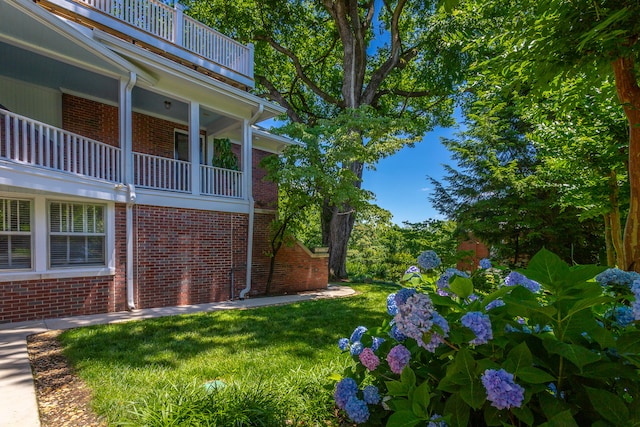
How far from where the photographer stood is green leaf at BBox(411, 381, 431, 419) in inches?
48.6

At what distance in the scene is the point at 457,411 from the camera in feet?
4.04

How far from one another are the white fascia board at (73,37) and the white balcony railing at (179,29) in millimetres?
1349

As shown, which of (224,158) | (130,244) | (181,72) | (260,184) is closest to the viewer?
(130,244)

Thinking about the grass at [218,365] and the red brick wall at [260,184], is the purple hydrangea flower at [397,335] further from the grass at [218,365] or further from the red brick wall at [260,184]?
the red brick wall at [260,184]

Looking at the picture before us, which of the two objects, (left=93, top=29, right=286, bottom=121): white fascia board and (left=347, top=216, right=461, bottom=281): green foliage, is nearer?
(left=93, top=29, right=286, bottom=121): white fascia board

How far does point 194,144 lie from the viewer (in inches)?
302

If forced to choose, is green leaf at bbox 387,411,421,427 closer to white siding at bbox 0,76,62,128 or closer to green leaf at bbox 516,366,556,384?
green leaf at bbox 516,366,556,384

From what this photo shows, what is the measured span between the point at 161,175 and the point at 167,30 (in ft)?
11.0

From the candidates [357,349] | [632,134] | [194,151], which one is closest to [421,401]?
[357,349]

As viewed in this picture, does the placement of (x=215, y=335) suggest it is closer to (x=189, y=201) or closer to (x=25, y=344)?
(x=25, y=344)

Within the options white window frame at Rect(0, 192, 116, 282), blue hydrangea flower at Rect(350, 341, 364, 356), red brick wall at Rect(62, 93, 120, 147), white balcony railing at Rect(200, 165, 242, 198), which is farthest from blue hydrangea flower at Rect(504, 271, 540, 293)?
red brick wall at Rect(62, 93, 120, 147)

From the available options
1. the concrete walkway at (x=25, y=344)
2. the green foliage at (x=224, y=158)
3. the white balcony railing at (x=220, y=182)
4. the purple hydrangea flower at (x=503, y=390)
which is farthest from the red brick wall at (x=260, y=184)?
the purple hydrangea flower at (x=503, y=390)

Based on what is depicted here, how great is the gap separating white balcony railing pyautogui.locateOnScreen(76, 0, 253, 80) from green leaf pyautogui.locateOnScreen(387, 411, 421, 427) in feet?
28.1

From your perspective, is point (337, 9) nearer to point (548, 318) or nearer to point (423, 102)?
point (423, 102)
